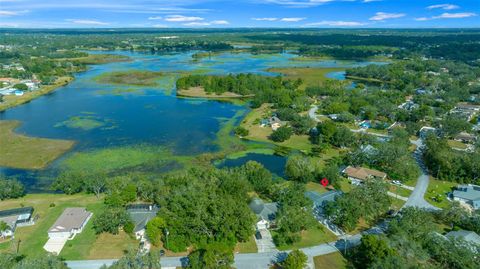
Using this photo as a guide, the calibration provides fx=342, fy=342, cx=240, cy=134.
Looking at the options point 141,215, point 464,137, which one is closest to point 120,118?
point 141,215

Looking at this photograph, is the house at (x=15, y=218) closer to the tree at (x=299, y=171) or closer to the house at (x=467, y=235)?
the tree at (x=299, y=171)

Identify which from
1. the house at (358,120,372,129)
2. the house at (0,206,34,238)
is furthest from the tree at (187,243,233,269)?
the house at (358,120,372,129)

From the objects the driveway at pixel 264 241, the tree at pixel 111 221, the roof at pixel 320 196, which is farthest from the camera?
the roof at pixel 320 196

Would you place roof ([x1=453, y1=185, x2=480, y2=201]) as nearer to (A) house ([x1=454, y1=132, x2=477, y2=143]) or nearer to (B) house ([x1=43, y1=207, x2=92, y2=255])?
(A) house ([x1=454, y1=132, x2=477, y2=143])

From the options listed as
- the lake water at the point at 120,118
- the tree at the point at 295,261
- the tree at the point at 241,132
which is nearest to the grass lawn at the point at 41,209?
the lake water at the point at 120,118

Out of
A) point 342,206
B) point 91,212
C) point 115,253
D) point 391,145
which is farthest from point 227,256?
point 391,145

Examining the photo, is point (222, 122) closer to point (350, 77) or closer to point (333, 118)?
point (333, 118)
